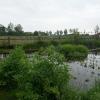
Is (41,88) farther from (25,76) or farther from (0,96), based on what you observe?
(0,96)

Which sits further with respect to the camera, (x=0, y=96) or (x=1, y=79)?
(x=1, y=79)

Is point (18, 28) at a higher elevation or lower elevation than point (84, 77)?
higher

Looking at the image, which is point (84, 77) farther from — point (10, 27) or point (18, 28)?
point (18, 28)

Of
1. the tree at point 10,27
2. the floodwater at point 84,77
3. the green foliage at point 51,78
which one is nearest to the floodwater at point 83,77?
the floodwater at point 84,77

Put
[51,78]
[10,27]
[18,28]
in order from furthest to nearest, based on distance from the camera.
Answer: [18,28] < [10,27] < [51,78]

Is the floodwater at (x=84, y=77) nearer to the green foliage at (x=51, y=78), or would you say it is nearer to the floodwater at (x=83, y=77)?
the floodwater at (x=83, y=77)

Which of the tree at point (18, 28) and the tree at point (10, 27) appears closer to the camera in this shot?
the tree at point (10, 27)

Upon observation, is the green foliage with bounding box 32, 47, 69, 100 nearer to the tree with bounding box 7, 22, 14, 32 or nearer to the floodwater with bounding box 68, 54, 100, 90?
the floodwater with bounding box 68, 54, 100, 90

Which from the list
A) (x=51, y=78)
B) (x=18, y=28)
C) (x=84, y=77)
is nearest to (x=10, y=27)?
(x=18, y=28)

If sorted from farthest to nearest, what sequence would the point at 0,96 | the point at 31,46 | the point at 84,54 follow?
the point at 31,46 < the point at 84,54 < the point at 0,96

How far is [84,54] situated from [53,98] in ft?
70.8

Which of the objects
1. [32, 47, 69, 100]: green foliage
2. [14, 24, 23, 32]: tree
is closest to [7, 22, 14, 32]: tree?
[14, 24, 23, 32]: tree

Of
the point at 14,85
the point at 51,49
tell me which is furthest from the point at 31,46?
A: the point at 51,49

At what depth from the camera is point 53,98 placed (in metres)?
9.40
